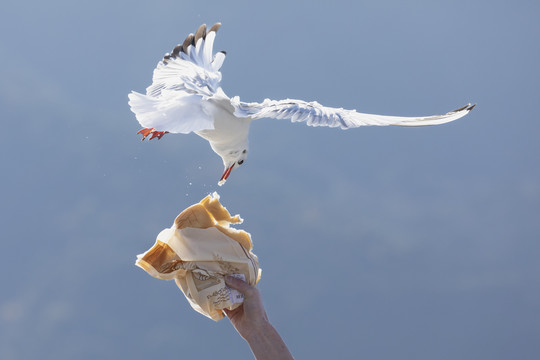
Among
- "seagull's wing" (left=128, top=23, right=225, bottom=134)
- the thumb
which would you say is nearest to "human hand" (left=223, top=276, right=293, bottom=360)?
the thumb

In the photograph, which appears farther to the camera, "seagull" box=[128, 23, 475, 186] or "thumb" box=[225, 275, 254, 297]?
"seagull" box=[128, 23, 475, 186]

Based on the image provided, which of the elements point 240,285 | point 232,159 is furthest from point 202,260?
point 232,159

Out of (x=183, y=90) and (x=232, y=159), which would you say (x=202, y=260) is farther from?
(x=183, y=90)

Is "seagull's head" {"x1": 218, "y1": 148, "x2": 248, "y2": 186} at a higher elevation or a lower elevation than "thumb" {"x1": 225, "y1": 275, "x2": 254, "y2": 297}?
higher

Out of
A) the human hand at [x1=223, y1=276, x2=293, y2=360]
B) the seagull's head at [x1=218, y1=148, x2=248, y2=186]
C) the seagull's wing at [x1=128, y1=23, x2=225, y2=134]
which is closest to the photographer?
the human hand at [x1=223, y1=276, x2=293, y2=360]

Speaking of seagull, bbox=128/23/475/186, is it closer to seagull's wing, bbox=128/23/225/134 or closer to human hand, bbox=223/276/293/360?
seagull's wing, bbox=128/23/225/134

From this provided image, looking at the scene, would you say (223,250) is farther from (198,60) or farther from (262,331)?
(198,60)

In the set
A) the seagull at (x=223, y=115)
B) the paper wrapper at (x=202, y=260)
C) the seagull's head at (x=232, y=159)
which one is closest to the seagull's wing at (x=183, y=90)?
the seagull at (x=223, y=115)

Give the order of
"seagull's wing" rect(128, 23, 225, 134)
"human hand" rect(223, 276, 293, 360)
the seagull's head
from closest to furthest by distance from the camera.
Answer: "human hand" rect(223, 276, 293, 360) < "seagull's wing" rect(128, 23, 225, 134) < the seagull's head
